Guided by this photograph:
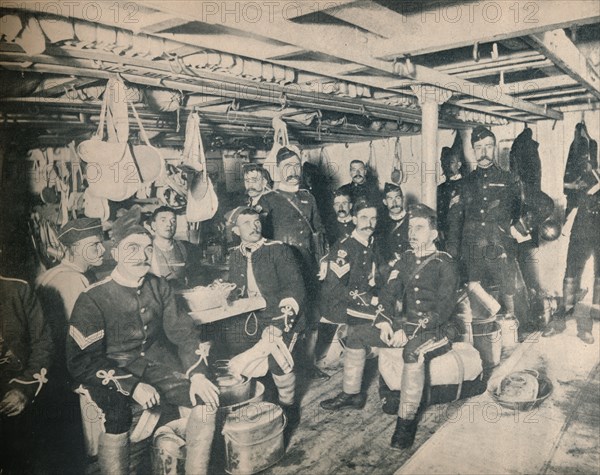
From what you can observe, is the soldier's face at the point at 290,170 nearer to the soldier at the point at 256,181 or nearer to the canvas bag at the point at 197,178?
the soldier at the point at 256,181

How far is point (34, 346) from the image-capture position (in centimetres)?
253

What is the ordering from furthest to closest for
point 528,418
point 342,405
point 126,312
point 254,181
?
point 254,181 → point 342,405 → point 528,418 → point 126,312

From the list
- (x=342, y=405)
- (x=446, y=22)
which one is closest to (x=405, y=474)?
(x=342, y=405)

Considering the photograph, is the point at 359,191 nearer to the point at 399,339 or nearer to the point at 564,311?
the point at 399,339

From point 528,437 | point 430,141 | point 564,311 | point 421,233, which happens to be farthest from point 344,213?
point 564,311

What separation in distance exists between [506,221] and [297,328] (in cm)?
233

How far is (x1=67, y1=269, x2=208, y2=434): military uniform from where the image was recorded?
2.50 m

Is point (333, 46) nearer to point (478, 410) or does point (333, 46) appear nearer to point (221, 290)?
point (221, 290)

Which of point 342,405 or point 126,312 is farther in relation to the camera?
point 342,405

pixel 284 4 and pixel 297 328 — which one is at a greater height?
pixel 284 4

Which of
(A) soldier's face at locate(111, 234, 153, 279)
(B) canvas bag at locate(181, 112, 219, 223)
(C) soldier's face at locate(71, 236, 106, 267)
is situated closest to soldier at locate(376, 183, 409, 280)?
(B) canvas bag at locate(181, 112, 219, 223)

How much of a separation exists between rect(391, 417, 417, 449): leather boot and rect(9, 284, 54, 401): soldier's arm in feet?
7.63

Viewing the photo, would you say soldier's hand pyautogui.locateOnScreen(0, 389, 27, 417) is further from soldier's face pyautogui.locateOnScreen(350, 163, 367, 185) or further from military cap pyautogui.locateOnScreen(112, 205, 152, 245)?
soldier's face pyautogui.locateOnScreen(350, 163, 367, 185)

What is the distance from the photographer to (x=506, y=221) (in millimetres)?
4195
